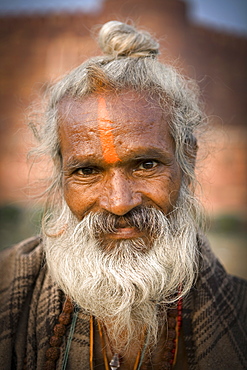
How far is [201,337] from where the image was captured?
185cm

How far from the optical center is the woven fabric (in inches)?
70.9

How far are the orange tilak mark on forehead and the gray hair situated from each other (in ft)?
0.50

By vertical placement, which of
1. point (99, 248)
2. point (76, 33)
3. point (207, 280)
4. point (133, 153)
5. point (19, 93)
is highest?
point (76, 33)

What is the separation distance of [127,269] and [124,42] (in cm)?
130

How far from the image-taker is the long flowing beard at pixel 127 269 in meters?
1.71

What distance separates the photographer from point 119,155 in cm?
169

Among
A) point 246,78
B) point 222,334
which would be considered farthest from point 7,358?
point 246,78

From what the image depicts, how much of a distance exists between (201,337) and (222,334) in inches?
5.4

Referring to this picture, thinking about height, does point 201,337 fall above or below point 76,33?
below

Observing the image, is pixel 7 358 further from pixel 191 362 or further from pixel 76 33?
pixel 76 33

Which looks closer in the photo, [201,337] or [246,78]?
[201,337]

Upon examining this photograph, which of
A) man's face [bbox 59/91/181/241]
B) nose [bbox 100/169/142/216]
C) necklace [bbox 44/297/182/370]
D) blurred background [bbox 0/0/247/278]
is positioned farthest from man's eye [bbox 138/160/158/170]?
blurred background [bbox 0/0/247/278]

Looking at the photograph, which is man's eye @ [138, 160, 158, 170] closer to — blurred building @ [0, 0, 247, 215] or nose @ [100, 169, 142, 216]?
nose @ [100, 169, 142, 216]

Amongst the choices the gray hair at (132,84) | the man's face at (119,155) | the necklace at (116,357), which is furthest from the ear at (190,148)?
the necklace at (116,357)
